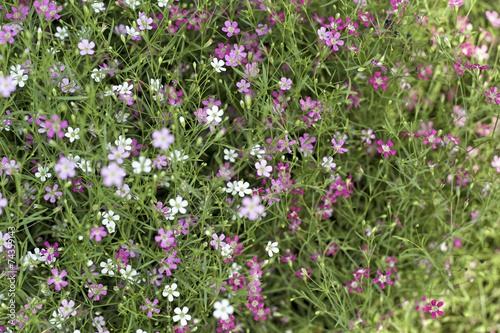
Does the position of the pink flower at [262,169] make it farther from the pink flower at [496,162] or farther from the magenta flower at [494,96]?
the pink flower at [496,162]

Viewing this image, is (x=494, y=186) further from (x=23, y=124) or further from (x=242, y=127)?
(x=23, y=124)

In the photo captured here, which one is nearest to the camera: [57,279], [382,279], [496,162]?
[57,279]

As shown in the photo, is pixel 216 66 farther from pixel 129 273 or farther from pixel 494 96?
pixel 494 96

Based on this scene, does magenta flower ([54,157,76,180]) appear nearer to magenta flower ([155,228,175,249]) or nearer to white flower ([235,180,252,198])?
magenta flower ([155,228,175,249])

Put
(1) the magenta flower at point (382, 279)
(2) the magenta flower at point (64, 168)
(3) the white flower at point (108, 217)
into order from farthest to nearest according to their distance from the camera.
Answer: (1) the magenta flower at point (382, 279), (3) the white flower at point (108, 217), (2) the magenta flower at point (64, 168)

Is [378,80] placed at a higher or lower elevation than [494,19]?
lower

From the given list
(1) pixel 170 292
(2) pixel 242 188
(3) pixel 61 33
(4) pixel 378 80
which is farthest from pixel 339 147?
(3) pixel 61 33

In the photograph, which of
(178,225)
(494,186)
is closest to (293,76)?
(178,225)

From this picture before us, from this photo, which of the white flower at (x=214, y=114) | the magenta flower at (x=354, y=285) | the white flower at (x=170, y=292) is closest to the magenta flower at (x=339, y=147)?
the white flower at (x=214, y=114)
